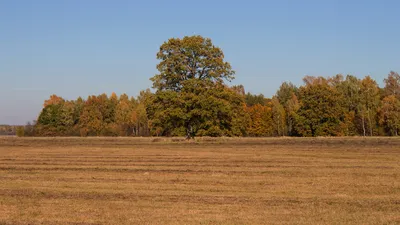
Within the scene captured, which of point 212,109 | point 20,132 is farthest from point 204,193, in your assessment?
point 20,132

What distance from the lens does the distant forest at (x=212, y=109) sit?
56219 millimetres

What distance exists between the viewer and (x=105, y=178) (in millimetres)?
19641

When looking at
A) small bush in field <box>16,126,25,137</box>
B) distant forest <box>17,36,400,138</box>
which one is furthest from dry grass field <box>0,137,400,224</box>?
small bush in field <box>16,126,25,137</box>

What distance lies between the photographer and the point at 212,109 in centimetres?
5547

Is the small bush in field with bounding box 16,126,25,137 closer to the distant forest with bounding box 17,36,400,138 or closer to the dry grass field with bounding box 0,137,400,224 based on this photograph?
the distant forest with bounding box 17,36,400,138

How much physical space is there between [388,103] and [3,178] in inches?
3364

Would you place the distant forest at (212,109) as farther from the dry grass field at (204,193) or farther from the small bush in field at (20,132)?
the dry grass field at (204,193)

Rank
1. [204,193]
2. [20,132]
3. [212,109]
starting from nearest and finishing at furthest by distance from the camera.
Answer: [204,193], [212,109], [20,132]

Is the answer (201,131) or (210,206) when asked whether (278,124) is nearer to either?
(201,131)

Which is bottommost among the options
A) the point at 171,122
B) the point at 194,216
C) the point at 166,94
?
the point at 194,216

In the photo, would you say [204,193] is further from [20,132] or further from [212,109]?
[20,132]

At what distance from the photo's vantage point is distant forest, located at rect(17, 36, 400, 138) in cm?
5622

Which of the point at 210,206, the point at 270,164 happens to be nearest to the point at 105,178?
the point at 210,206

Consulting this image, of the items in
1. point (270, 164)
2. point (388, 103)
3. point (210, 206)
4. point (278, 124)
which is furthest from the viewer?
point (278, 124)
